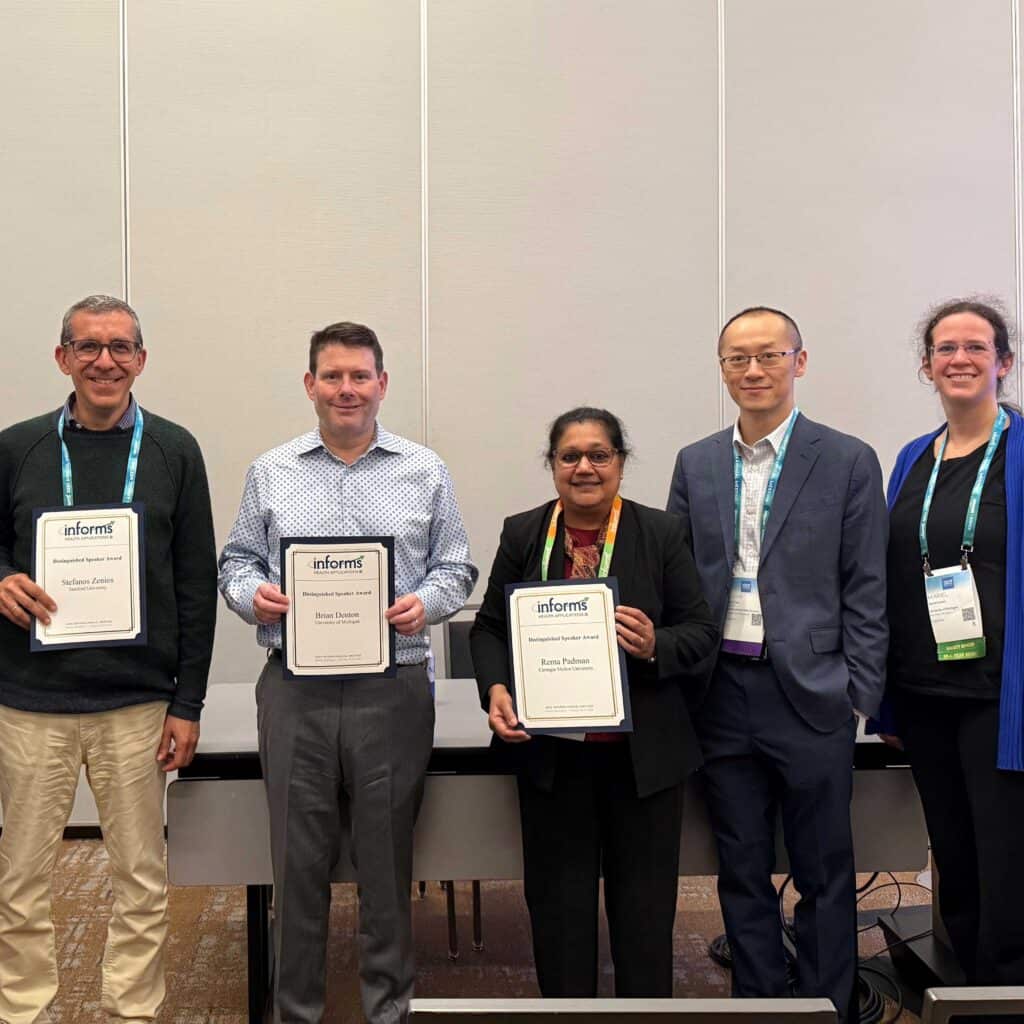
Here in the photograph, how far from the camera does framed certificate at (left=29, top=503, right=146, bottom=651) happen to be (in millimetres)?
2020

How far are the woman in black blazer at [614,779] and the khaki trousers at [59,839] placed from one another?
2.82ft

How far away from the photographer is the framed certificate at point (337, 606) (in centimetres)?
197

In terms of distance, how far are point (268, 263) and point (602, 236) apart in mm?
1522

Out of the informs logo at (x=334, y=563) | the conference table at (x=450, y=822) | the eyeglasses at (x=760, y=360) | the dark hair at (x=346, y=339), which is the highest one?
the dark hair at (x=346, y=339)

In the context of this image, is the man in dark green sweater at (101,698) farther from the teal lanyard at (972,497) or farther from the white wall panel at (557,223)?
the white wall panel at (557,223)

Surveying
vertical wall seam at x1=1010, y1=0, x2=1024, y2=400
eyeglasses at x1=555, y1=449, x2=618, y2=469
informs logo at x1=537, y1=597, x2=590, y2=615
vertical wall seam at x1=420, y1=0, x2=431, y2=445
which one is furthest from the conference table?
vertical wall seam at x1=1010, y1=0, x2=1024, y2=400

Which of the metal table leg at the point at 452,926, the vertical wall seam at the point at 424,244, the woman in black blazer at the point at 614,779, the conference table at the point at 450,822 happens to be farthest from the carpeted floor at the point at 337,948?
the vertical wall seam at the point at 424,244

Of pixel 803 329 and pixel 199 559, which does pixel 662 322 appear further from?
pixel 199 559

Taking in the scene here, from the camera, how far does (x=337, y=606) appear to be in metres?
1.98

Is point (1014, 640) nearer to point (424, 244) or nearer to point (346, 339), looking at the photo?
point (346, 339)

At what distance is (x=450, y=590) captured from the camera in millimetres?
2121

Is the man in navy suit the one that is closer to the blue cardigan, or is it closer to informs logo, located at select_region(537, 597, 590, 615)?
the blue cardigan

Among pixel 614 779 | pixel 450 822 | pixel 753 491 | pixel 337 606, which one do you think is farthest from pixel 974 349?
pixel 450 822

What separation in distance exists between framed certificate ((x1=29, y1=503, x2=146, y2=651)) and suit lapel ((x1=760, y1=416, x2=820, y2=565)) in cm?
142
